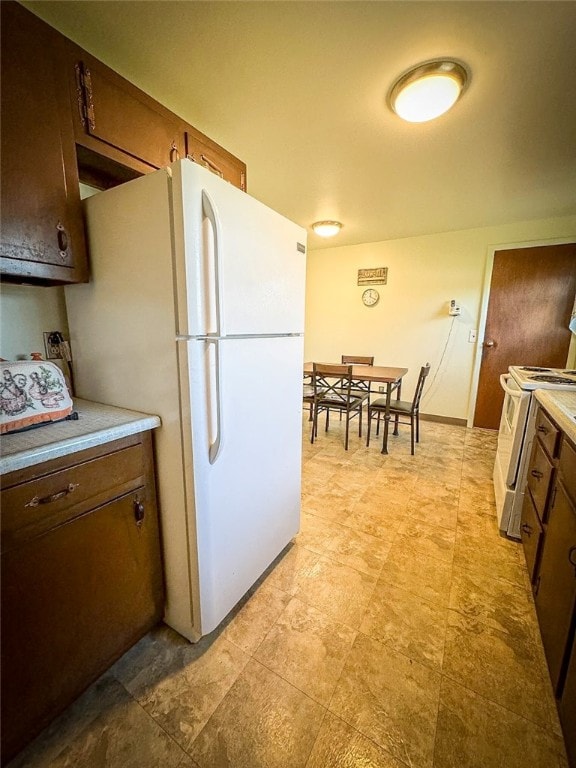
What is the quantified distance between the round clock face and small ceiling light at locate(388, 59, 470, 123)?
2697 millimetres

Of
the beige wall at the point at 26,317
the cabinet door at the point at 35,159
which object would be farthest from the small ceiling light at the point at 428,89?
the beige wall at the point at 26,317

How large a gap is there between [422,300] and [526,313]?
1112 mm

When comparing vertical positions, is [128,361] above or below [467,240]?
below

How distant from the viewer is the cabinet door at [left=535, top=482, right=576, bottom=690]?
89cm

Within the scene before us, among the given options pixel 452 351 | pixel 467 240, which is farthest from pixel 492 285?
pixel 452 351

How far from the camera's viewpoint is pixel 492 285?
3.45 m

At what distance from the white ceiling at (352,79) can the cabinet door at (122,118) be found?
194 mm

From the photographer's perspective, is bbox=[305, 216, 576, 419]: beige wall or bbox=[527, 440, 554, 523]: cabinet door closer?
bbox=[527, 440, 554, 523]: cabinet door

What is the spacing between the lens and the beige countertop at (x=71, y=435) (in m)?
0.74

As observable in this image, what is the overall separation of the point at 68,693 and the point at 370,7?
2.49 meters

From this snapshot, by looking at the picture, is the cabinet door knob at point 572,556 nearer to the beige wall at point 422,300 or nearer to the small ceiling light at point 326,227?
the beige wall at point 422,300

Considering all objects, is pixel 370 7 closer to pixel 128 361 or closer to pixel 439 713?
pixel 128 361

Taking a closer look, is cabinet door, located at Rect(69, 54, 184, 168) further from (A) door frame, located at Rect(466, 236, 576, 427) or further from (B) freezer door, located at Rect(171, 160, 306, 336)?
(A) door frame, located at Rect(466, 236, 576, 427)

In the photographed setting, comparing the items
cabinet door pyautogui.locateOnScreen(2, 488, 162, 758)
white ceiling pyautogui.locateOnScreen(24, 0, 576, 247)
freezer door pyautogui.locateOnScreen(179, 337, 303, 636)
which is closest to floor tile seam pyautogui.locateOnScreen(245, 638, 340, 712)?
freezer door pyautogui.locateOnScreen(179, 337, 303, 636)
